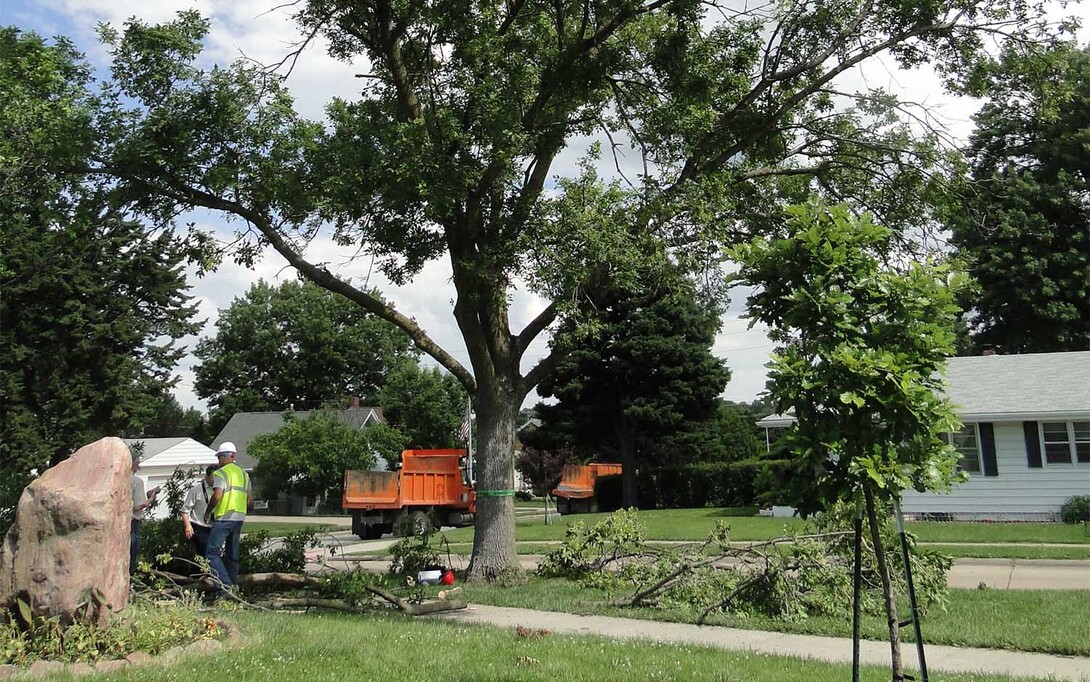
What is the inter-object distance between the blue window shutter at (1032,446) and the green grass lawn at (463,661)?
17.8 m

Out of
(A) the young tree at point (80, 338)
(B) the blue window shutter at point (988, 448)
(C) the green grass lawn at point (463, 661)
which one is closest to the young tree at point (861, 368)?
(C) the green grass lawn at point (463, 661)

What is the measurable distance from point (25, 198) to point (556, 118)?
27.1 feet

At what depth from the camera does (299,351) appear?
7175 centimetres

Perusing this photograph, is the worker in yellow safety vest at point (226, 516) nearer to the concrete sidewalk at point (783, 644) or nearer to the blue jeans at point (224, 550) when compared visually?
the blue jeans at point (224, 550)

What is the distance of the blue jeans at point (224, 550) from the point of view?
10.1m

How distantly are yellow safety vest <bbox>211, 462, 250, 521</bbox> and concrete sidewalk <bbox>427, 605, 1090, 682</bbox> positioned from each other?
2.75 m

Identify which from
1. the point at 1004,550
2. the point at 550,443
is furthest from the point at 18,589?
the point at 550,443

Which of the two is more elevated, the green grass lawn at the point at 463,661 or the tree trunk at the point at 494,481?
the tree trunk at the point at 494,481

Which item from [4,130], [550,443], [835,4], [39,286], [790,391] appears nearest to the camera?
[790,391]

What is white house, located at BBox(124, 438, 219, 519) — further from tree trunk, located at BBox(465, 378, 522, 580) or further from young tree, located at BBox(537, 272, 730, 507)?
tree trunk, located at BBox(465, 378, 522, 580)

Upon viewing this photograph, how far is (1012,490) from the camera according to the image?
71.9 ft

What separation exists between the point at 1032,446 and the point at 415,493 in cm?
1627

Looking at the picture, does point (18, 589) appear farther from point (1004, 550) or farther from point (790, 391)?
point (1004, 550)

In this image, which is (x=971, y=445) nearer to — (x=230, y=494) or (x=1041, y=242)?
(x=1041, y=242)
